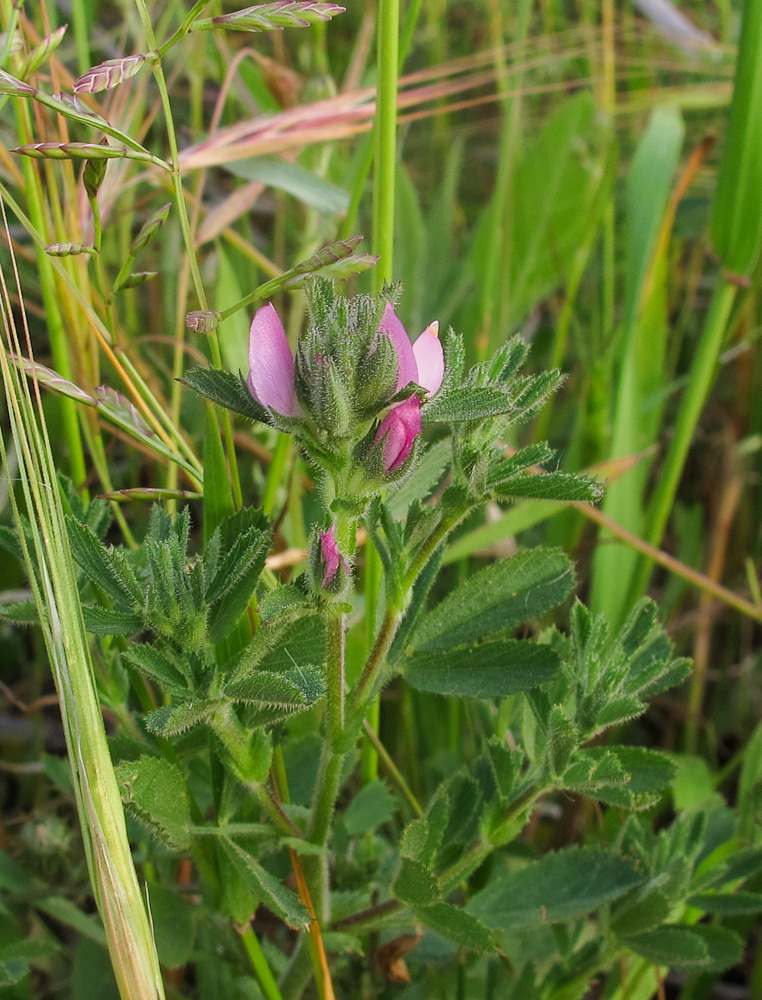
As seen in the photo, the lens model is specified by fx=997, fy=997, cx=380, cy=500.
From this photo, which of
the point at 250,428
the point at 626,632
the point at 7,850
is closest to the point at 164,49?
the point at 626,632

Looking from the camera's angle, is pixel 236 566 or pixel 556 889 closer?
pixel 236 566

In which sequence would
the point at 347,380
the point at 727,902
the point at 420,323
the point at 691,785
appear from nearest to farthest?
the point at 347,380
the point at 727,902
the point at 691,785
the point at 420,323

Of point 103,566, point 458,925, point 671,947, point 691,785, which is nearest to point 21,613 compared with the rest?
point 103,566

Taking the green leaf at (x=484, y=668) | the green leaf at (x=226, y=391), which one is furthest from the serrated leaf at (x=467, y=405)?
the green leaf at (x=484, y=668)

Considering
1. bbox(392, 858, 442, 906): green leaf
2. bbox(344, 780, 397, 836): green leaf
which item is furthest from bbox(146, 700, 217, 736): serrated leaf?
bbox(344, 780, 397, 836): green leaf

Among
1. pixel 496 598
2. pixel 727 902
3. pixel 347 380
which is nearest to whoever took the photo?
pixel 347 380

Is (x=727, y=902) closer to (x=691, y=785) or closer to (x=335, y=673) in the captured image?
(x=691, y=785)

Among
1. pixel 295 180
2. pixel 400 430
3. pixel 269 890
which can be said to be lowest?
pixel 269 890

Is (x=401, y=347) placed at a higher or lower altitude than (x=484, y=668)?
higher
